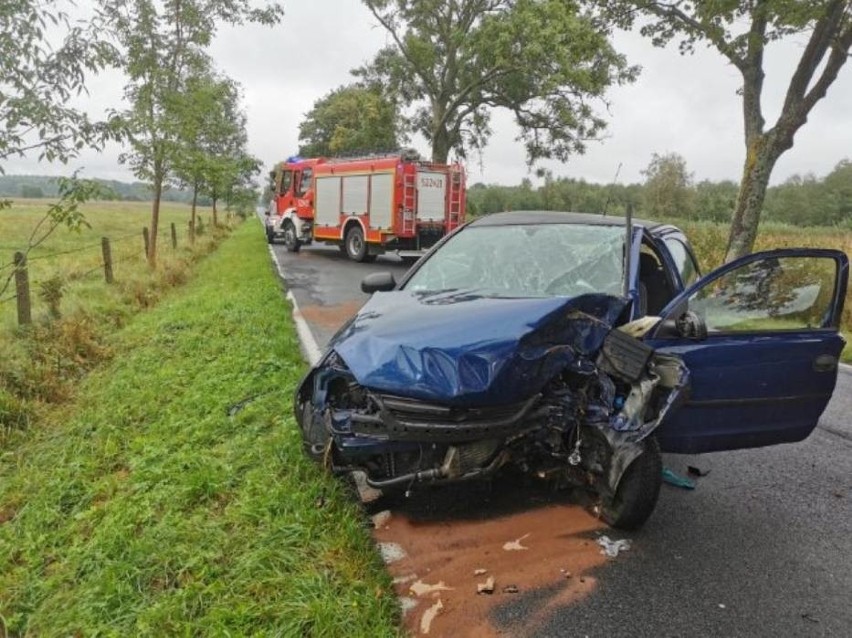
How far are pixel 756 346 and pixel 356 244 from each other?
14482mm

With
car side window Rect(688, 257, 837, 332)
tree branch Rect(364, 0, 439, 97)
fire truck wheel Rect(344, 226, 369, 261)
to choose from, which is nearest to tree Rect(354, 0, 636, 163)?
tree branch Rect(364, 0, 439, 97)

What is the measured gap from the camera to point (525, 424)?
2545 mm

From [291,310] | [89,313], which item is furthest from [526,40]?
[89,313]

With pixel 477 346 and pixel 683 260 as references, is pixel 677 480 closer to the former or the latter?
pixel 683 260

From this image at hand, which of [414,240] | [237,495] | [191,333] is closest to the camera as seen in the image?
[237,495]

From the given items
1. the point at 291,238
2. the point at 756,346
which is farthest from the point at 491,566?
the point at 291,238

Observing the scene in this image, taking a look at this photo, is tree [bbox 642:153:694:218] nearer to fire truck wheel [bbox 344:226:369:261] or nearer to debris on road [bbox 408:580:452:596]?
fire truck wheel [bbox 344:226:369:261]

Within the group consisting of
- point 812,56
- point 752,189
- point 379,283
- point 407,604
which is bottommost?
point 407,604

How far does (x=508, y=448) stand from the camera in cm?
266

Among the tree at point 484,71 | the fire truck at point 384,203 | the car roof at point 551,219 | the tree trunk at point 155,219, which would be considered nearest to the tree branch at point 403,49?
the tree at point 484,71

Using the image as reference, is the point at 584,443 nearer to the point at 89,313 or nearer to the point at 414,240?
the point at 89,313

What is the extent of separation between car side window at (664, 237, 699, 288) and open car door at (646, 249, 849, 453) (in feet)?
3.33

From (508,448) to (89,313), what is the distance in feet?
22.5

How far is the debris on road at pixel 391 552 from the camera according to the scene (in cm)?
270
